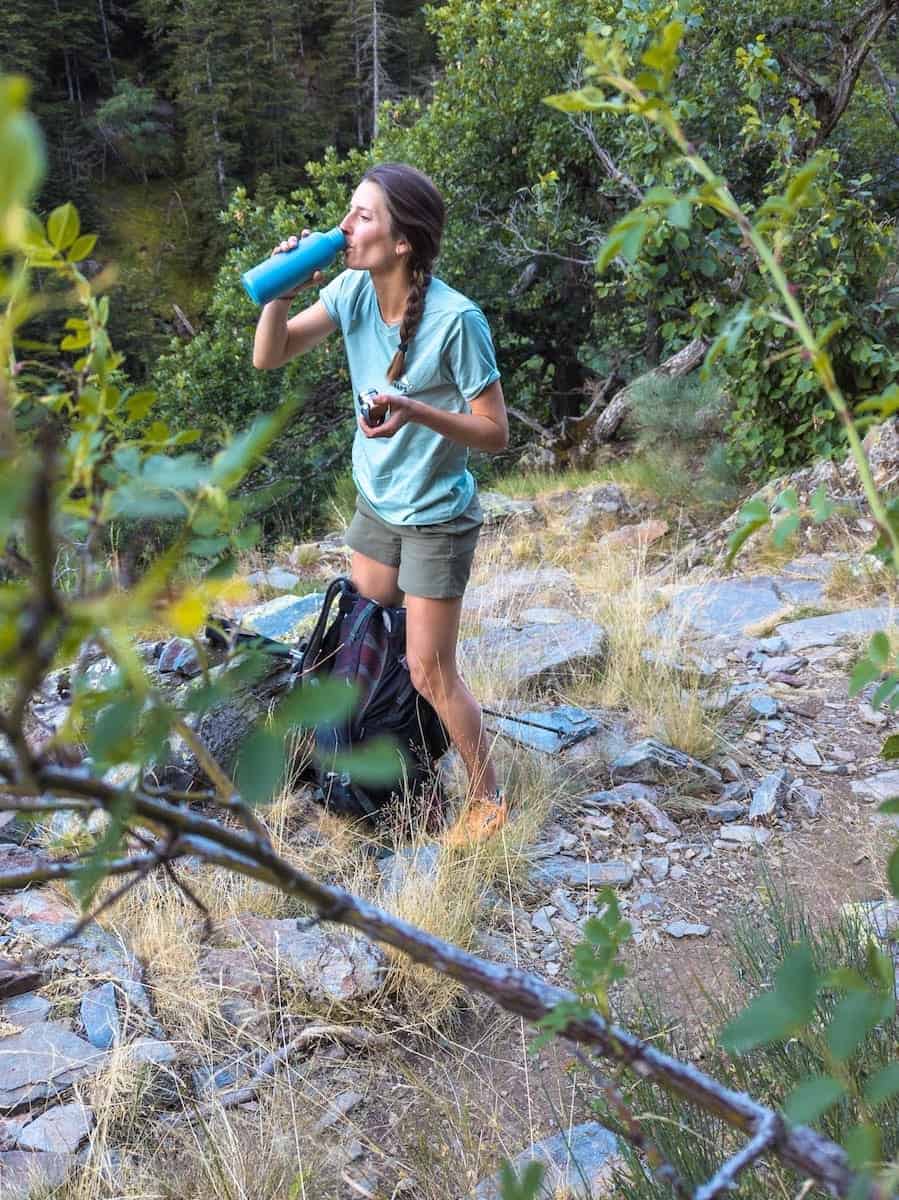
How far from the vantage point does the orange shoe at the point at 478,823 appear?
2.82m

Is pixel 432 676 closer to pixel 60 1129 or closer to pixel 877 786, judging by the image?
pixel 60 1129

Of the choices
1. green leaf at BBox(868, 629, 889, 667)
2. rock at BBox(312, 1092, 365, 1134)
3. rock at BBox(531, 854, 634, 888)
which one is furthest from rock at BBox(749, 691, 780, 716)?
green leaf at BBox(868, 629, 889, 667)

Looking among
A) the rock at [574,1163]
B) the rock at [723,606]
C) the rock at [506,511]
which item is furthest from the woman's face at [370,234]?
the rock at [506,511]

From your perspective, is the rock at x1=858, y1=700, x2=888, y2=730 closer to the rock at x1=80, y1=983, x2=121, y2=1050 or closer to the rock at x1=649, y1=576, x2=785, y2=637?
the rock at x1=649, y1=576, x2=785, y2=637

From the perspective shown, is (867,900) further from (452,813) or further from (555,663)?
(555,663)

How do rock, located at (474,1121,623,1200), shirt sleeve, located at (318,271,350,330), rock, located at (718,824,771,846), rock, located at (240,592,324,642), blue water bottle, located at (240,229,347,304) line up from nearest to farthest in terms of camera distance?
rock, located at (474,1121,623,1200) → blue water bottle, located at (240,229,347,304) → shirt sleeve, located at (318,271,350,330) → rock, located at (718,824,771,846) → rock, located at (240,592,324,642)

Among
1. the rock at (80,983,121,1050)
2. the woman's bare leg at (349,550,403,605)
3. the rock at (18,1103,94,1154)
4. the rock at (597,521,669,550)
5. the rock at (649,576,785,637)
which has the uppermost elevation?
the woman's bare leg at (349,550,403,605)

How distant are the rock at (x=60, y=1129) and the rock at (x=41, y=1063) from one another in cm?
6

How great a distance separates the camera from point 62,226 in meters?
0.67

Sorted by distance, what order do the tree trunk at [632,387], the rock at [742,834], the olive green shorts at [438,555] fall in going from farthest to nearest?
the tree trunk at [632,387], the rock at [742,834], the olive green shorts at [438,555]

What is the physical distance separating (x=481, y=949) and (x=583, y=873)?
0.53m

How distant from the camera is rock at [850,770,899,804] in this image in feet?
10.9

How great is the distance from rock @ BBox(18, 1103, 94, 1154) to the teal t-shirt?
1565mm

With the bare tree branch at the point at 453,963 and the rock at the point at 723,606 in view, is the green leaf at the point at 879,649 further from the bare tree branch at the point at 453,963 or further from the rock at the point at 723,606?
the rock at the point at 723,606
